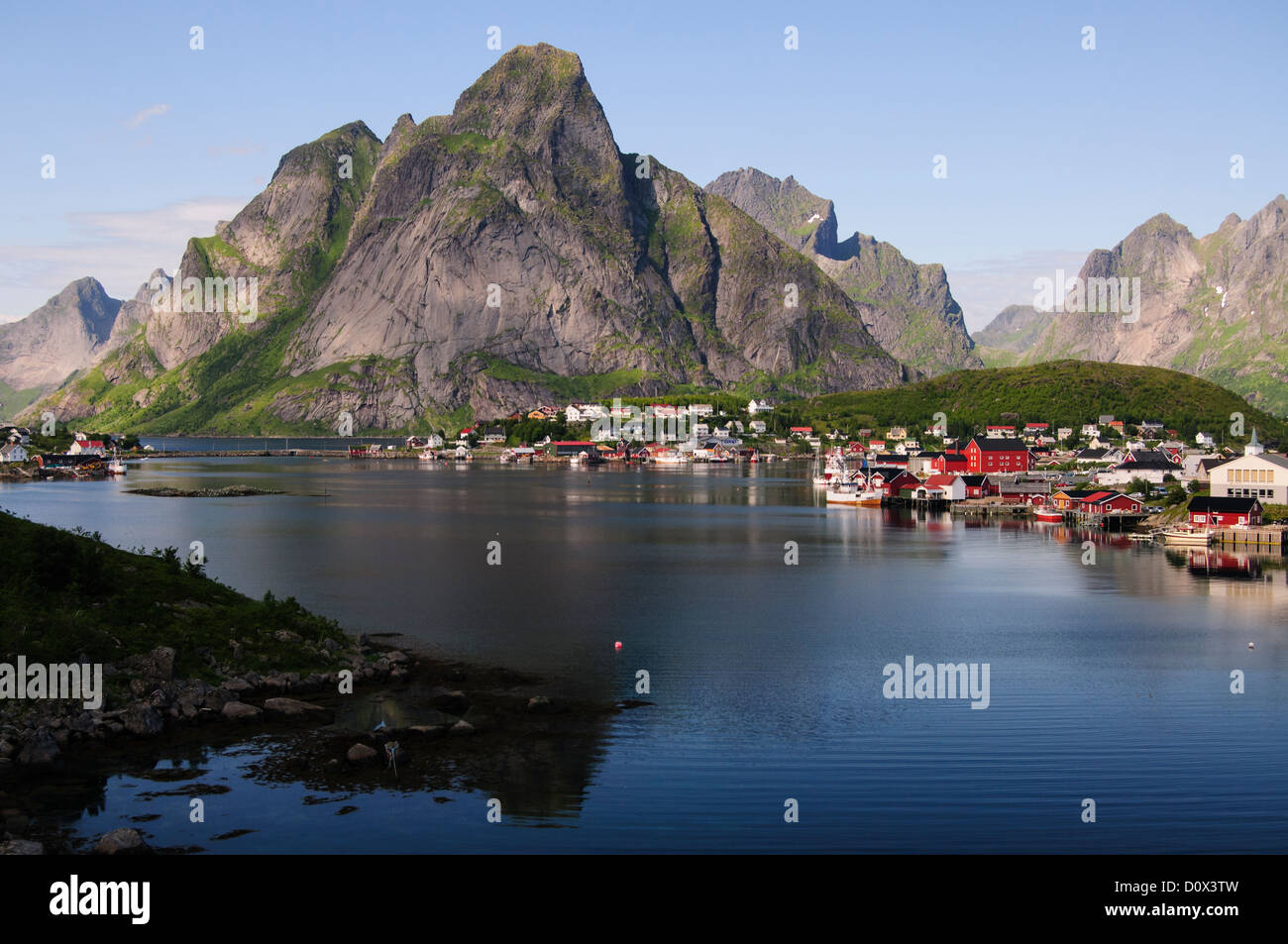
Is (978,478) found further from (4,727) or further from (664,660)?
(4,727)

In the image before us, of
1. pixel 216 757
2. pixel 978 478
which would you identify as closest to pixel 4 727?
pixel 216 757

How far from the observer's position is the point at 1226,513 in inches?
3214

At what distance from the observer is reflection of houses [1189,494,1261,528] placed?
80.9 metres

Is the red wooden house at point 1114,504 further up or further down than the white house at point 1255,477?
further down

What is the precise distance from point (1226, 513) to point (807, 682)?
58163mm

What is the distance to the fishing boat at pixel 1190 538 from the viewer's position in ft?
263

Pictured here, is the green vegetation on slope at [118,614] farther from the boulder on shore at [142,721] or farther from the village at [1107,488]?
the village at [1107,488]

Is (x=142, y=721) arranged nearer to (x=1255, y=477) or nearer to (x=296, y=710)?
(x=296, y=710)

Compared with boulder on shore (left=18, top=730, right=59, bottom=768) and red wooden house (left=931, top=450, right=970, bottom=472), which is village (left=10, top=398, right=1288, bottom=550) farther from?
boulder on shore (left=18, top=730, right=59, bottom=768)

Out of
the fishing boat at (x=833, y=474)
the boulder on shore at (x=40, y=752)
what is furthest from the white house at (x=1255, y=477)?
the boulder on shore at (x=40, y=752)

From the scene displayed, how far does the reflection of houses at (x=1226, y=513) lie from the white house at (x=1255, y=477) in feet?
11.2

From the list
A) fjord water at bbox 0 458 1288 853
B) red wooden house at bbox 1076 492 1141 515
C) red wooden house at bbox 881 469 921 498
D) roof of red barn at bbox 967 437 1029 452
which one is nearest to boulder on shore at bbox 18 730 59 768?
fjord water at bbox 0 458 1288 853

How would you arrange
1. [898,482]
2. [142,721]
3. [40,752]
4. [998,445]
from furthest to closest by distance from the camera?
[998,445], [898,482], [142,721], [40,752]

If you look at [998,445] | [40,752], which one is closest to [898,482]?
[998,445]
